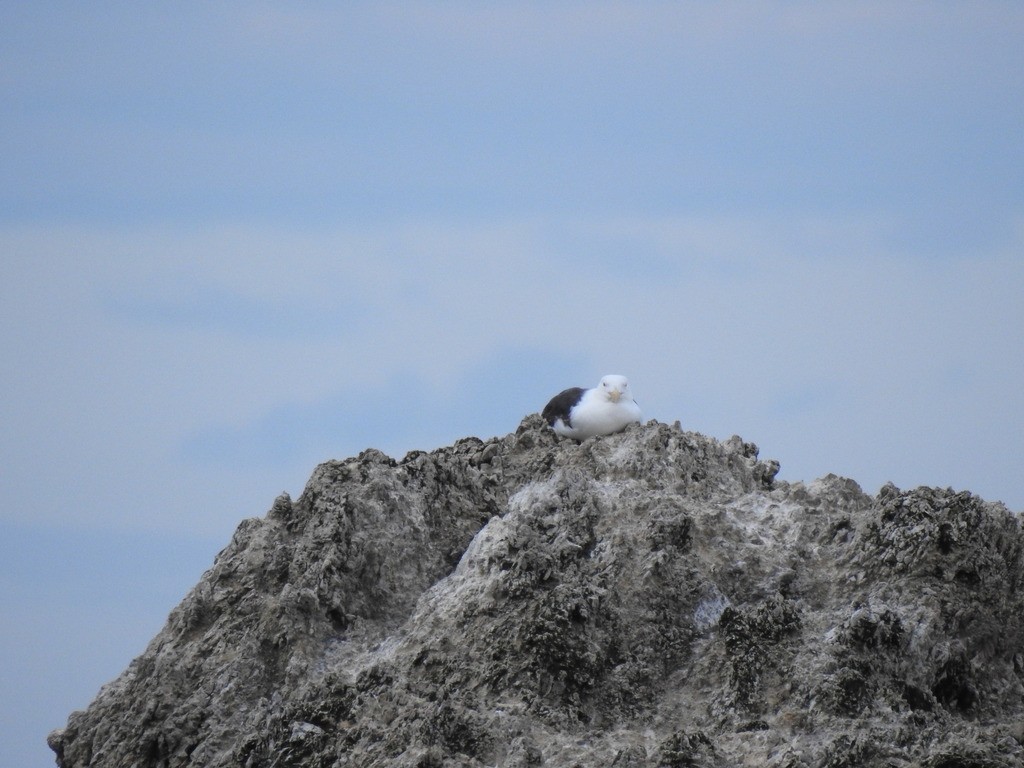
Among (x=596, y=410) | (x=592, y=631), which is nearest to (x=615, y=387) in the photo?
(x=596, y=410)

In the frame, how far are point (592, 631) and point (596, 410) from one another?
12.9ft

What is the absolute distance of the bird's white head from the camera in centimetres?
1533

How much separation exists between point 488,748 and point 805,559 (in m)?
3.57

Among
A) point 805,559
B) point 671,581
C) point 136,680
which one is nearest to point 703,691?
point 671,581

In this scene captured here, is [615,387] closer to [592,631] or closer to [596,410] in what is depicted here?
[596,410]

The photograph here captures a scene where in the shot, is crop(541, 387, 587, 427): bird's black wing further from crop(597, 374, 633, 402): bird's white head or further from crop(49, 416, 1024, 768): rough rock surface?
crop(49, 416, 1024, 768): rough rock surface

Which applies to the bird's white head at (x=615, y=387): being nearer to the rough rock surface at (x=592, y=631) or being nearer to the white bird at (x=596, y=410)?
the white bird at (x=596, y=410)

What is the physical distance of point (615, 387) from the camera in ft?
50.8

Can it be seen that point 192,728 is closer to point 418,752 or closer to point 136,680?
point 136,680

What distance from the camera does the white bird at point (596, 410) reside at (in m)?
15.1

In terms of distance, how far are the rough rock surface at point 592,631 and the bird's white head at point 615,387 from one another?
1.46 metres

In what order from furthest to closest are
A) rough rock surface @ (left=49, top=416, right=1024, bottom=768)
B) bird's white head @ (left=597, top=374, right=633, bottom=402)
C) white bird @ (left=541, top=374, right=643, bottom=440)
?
bird's white head @ (left=597, top=374, right=633, bottom=402), white bird @ (left=541, top=374, right=643, bottom=440), rough rock surface @ (left=49, top=416, right=1024, bottom=768)

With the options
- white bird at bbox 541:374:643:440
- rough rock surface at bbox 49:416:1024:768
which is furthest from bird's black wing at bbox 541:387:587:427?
rough rock surface at bbox 49:416:1024:768

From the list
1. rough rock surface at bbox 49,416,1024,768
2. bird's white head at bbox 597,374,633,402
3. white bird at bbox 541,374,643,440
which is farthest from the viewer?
bird's white head at bbox 597,374,633,402
